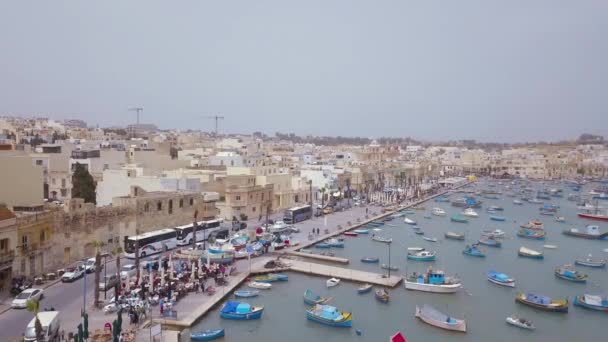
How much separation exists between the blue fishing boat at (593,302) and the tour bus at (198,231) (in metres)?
16.4

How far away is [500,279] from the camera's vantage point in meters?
23.1

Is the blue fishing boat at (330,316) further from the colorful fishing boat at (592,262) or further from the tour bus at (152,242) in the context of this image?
the colorful fishing boat at (592,262)

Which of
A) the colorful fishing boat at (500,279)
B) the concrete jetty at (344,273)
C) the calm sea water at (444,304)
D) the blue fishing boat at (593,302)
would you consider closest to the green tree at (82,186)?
the concrete jetty at (344,273)

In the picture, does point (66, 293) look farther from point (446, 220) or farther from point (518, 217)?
point (518, 217)

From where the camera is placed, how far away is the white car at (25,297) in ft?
51.0

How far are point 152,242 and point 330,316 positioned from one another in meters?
9.57

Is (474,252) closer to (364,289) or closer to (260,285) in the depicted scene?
(364,289)

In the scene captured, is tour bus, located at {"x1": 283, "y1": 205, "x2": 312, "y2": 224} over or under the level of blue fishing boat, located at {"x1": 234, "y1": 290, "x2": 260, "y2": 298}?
A: over

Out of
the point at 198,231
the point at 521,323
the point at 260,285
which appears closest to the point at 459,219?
the point at 198,231

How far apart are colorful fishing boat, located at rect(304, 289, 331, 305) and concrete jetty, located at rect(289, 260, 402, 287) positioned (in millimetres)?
2883

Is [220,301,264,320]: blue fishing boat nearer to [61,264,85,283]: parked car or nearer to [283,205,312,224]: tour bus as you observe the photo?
[61,264,85,283]: parked car

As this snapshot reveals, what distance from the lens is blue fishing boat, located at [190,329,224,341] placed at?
50.2ft

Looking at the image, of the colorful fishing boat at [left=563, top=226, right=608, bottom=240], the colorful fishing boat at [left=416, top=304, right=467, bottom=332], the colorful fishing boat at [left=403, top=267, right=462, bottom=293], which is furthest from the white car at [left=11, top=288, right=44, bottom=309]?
the colorful fishing boat at [left=563, top=226, right=608, bottom=240]

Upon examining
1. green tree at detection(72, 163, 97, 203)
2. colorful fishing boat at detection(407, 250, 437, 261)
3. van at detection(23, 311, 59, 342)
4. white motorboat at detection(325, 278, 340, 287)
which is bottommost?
colorful fishing boat at detection(407, 250, 437, 261)
